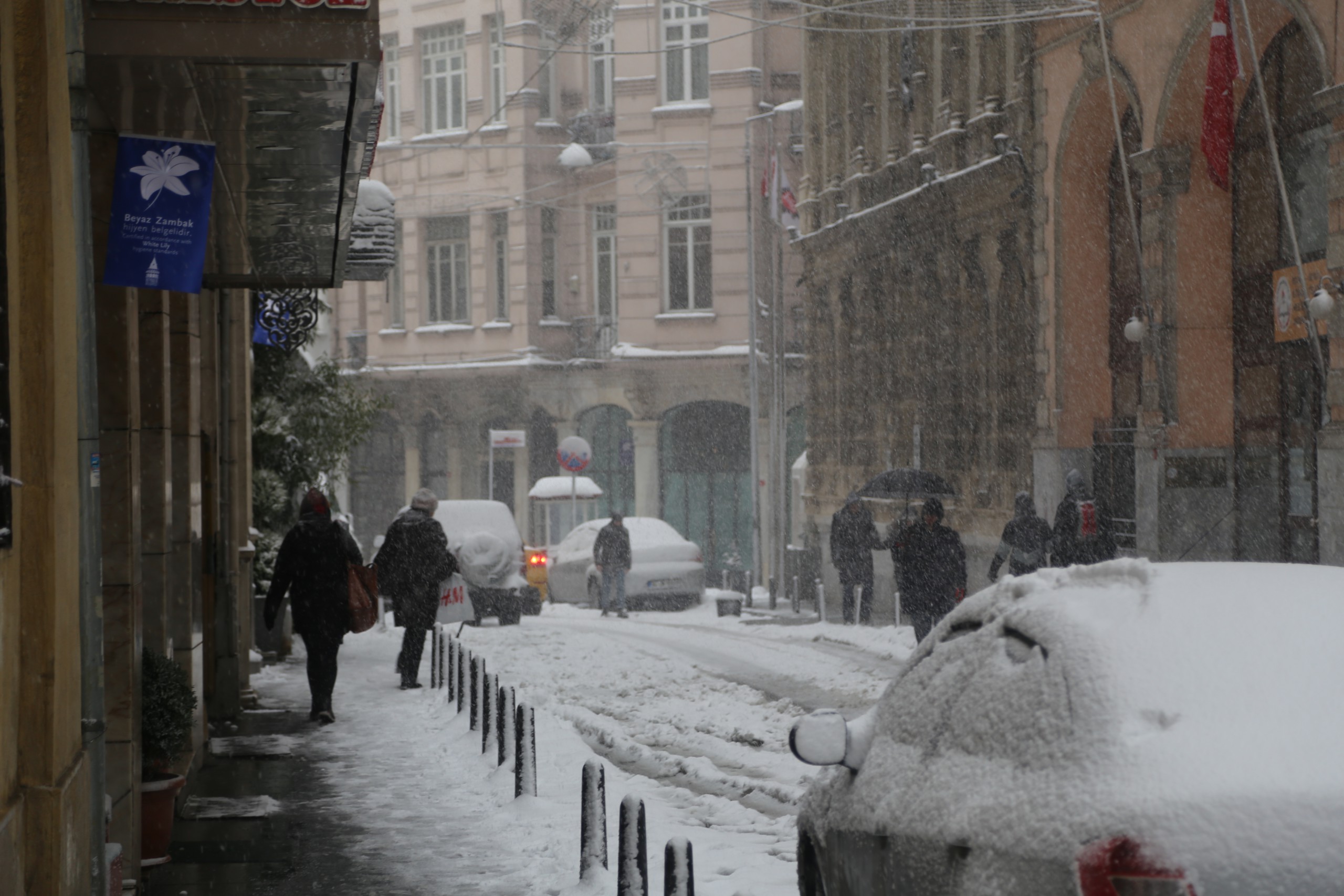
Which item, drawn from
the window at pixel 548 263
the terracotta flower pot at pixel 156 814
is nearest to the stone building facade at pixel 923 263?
the window at pixel 548 263

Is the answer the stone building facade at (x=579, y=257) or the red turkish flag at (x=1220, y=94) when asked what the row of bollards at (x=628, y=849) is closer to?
the red turkish flag at (x=1220, y=94)

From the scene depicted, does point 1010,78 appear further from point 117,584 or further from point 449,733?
point 117,584

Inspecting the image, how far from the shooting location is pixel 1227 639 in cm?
411

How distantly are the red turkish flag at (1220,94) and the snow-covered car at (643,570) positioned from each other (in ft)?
45.4

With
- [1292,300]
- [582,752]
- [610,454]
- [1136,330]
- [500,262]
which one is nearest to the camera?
[582,752]

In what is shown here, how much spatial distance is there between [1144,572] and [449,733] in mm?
9134

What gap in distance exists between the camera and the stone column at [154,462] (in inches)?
369

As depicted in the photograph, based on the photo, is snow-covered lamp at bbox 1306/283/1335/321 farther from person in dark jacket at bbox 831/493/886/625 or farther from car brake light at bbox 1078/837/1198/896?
car brake light at bbox 1078/837/1198/896

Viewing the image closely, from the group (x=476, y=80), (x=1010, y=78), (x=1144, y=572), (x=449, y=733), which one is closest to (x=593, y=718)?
(x=449, y=733)

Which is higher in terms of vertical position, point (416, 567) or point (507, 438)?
point (507, 438)

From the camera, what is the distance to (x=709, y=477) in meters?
42.6

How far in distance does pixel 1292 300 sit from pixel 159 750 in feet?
46.8

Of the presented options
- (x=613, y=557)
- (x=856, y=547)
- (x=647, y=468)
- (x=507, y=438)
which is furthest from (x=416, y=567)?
(x=647, y=468)

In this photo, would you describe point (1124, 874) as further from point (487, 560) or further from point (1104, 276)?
point (1104, 276)
